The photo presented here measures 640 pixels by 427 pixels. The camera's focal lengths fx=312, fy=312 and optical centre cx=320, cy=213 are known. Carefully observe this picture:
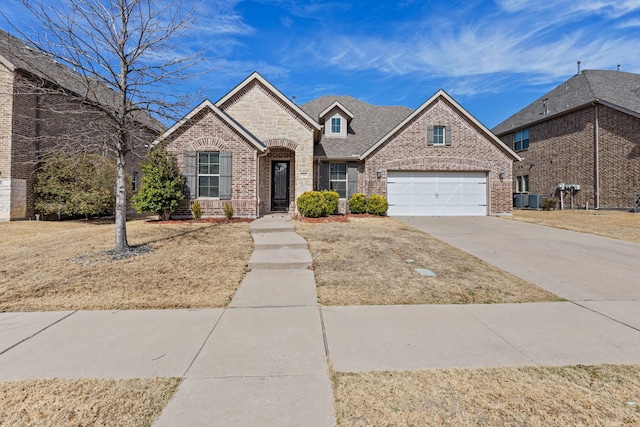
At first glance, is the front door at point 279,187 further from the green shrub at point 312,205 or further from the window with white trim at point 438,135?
the window with white trim at point 438,135

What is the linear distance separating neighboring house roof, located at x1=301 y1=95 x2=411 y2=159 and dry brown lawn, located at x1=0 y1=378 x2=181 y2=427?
47.2 feet

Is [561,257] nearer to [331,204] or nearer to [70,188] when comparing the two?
[331,204]

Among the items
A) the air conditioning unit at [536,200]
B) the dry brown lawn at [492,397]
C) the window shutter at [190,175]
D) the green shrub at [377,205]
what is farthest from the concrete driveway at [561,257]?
the air conditioning unit at [536,200]

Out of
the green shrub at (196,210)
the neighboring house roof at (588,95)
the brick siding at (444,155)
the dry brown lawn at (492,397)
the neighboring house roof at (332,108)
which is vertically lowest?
the dry brown lawn at (492,397)

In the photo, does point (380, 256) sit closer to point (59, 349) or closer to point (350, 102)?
point (59, 349)

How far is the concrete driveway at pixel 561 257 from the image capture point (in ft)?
17.0

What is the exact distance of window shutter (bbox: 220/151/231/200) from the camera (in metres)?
12.8

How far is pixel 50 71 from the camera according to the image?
14.2 meters

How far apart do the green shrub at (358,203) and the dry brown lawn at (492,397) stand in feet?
41.9

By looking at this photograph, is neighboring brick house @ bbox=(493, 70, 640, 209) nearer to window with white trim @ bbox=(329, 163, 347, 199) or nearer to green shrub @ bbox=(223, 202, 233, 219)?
window with white trim @ bbox=(329, 163, 347, 199)

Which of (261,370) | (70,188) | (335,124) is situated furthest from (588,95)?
(70,188)

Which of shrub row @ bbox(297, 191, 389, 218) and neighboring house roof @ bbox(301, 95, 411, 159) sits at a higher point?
neighboring house roof @ bbox(301, 95, 411, 159)

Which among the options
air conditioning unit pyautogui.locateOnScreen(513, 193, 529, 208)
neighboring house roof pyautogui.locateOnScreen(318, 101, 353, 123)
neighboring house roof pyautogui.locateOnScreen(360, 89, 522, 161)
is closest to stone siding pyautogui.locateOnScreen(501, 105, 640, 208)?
air conditioning unit pyautogui.locateOnScreen(513, 193, 529, 208)

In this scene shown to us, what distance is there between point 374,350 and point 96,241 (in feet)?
27.6
